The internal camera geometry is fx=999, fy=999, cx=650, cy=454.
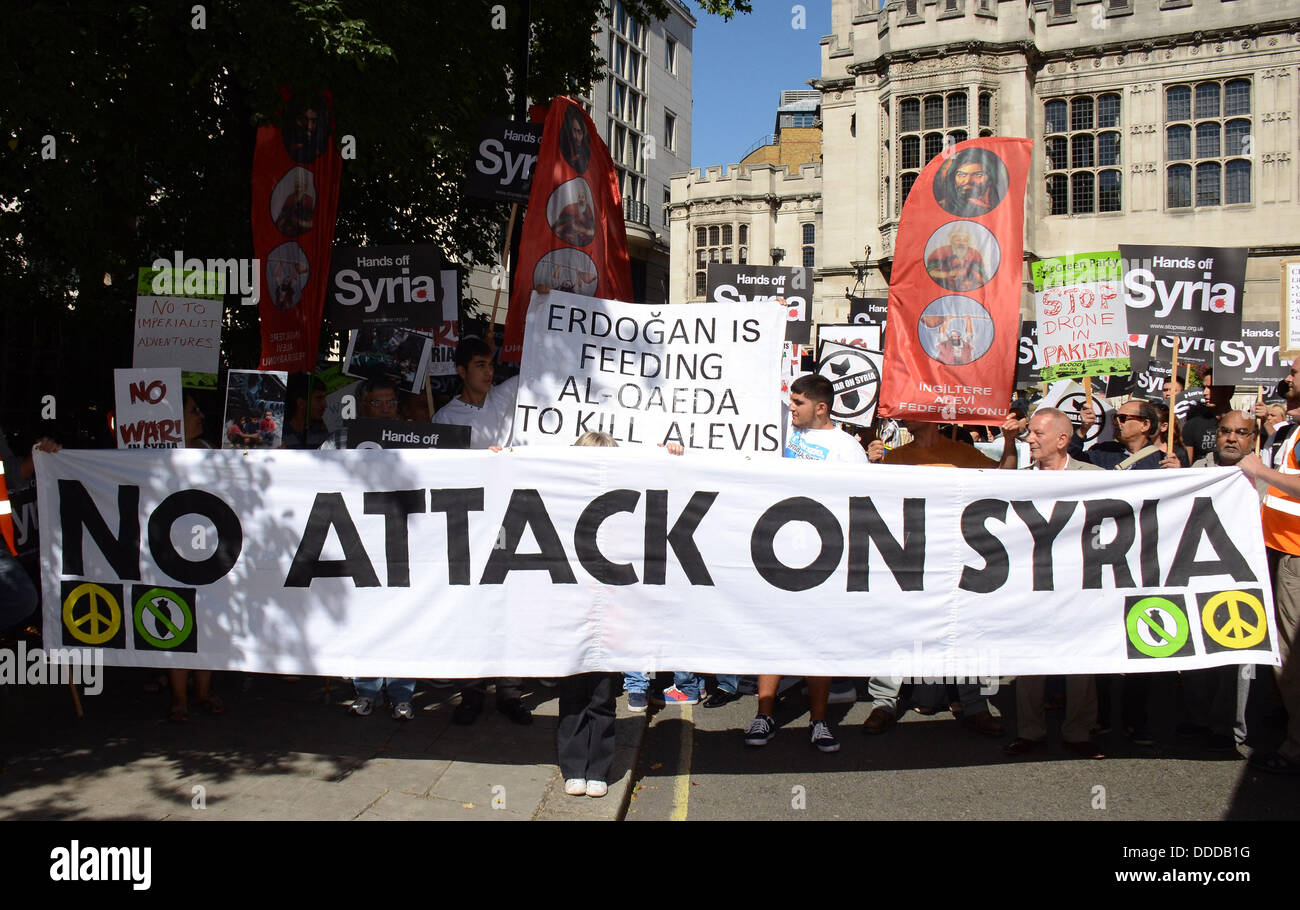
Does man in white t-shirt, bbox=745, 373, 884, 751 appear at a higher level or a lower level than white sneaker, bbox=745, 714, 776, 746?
higher

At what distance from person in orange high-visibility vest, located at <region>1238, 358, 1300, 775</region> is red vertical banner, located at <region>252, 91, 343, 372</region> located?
238 inches

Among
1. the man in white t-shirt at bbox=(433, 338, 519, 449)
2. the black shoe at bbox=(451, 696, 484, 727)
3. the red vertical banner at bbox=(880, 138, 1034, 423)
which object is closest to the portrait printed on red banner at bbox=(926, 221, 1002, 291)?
the red vertical banner at bbox=(880, 138, 1034, 423)

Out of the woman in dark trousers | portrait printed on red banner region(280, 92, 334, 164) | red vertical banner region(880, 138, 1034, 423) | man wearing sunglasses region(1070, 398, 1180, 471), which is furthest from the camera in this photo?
portrait printed on red banner region(280, 92, 334, 164)

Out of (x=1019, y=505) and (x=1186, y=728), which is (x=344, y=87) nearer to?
(x=1019, y=505)

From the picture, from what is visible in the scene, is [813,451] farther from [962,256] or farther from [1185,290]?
[1185,290]

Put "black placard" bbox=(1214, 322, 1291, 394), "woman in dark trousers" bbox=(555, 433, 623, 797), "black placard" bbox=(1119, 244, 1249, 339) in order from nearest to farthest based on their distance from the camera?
"woman in dark trousers" bbox=(555, 433, 623, 797)
"black placard" bbox=(1119, 244, 1249, 339)
"black placard" bbox=(1214, 322, 1291, 394)

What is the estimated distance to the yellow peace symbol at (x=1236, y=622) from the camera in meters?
5.22

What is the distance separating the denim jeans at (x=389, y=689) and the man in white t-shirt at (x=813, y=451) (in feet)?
6.61

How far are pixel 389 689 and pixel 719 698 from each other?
2.21 metres

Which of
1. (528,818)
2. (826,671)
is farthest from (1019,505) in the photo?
(528,818)

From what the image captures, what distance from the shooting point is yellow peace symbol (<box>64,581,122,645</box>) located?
5.25m

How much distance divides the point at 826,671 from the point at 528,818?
170 centimetres
